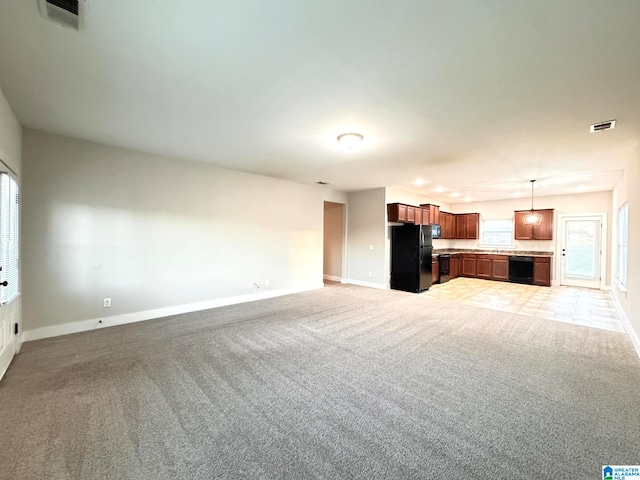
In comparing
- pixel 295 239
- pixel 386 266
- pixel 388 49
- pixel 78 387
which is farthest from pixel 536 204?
pixel 78 387

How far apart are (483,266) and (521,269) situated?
39.9 inches

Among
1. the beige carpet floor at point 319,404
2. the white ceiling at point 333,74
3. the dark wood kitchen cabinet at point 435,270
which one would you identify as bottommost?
the beige carpet floor at point 319,404

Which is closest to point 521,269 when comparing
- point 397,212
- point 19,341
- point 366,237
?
point 397,212

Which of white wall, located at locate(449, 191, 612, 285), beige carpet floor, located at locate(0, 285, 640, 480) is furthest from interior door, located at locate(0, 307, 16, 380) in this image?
white wall, located at locate(449, 191, 612, 285)

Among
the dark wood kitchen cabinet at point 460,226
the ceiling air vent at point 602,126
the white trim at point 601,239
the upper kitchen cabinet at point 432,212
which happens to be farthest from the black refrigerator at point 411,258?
the white trim at point 601,239

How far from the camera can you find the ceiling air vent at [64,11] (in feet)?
4.99

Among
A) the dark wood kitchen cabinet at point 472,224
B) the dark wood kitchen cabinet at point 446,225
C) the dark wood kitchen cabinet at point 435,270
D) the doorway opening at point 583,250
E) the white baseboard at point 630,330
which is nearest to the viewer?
the white baseboard at point 630,330

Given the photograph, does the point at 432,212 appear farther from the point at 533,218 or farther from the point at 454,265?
the point at 533,218

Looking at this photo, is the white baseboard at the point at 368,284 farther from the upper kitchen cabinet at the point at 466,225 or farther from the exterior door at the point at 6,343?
the exterior door at the point at 6,343

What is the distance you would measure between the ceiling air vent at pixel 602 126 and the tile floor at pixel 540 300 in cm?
298

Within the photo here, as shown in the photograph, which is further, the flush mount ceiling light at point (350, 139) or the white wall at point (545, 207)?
the white wall at point (545, 207)

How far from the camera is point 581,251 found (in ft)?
24.7

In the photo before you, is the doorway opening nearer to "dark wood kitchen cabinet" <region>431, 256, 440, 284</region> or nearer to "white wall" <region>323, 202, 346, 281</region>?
"dark wood kitchen cabinet" <region>431, 256, 440, 284</region>

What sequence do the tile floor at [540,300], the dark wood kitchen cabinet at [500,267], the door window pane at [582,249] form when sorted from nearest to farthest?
the tile floor at [540,300]
the door window pane at [582,249]
the dark wood kitchen cabinet at [500,267]
